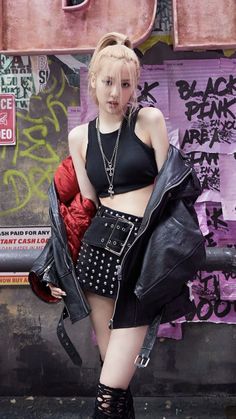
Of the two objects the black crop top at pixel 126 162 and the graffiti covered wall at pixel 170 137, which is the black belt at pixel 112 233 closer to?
the black crop top at pixel 126 162

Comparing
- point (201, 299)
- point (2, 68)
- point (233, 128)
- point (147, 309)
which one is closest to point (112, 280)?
point (147, 309)

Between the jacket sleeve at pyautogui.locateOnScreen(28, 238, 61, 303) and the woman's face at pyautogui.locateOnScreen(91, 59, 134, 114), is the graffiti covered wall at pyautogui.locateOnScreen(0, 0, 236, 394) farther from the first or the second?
the woman's face at pyautogui.locateOnScreen(91, 59, 134, 114)

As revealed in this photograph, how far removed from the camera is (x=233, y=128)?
3779 mm

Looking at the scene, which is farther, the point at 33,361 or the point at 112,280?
the point at 33,361

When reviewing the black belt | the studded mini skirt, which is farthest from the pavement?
the black belt

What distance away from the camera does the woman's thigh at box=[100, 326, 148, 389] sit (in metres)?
2.38

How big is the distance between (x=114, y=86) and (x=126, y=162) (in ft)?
1.09

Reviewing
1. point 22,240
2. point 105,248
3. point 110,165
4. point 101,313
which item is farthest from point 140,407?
point 110,165

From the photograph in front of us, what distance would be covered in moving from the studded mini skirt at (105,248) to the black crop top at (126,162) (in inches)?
5.1

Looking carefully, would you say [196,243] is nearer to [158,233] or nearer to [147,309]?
[158,233]

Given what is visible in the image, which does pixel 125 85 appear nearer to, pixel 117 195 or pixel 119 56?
pixel 119 56

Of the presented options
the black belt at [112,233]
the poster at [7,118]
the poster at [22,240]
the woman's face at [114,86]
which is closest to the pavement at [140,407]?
the poster at [22,240]

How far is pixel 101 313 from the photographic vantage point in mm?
2541

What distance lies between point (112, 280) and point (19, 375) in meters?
1.93
